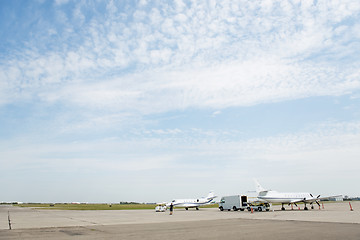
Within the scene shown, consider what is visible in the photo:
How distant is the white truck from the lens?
5056 cm

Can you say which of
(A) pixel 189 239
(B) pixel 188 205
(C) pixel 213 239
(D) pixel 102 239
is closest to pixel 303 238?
(C) pixel 213 239

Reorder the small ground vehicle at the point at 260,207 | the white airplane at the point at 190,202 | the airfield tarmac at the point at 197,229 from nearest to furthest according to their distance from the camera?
the airfield tarmac at the point at 197,229 → the small ground vehicle at the point at 260,207 → the white airplane at the point at 190,202

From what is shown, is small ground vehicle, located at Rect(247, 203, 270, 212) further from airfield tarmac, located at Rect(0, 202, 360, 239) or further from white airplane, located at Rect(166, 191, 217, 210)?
white airplane, located at Rect(166, 191, 217, 210)

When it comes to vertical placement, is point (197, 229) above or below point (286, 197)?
above

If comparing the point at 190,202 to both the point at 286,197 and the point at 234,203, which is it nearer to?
the point at 234,203

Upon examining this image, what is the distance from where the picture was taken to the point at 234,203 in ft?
171

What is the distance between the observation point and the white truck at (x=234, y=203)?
166 feet

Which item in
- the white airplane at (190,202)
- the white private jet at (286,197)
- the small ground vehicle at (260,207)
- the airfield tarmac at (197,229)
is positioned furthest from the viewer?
the white airplane at (190,202)

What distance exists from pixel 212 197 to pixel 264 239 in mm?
60190

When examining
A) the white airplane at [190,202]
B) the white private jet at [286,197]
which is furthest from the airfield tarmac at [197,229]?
the white airplane at [190,202]

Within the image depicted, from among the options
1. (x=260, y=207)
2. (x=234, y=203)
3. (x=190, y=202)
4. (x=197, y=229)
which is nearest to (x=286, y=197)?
(x=260, y=207)

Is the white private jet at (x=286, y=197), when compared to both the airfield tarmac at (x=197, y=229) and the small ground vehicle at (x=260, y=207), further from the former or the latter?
the airfield tarmac at (x=197, y=229)

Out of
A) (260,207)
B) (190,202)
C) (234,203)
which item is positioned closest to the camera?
(260,207)

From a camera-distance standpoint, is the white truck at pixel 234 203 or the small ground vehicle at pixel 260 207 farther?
the white truck at pixel 234 203
